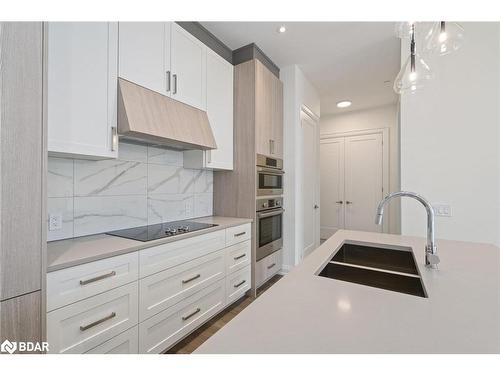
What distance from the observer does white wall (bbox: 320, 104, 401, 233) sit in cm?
430

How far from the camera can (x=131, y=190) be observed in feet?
6.29

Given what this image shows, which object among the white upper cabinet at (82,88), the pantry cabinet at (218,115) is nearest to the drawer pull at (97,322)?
the white upper cabinet at (82,88)

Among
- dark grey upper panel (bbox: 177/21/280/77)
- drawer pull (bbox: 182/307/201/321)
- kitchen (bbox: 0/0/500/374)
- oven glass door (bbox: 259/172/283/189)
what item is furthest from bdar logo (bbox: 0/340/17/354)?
dark grey upper panel (bbox: 177/21/280/77)

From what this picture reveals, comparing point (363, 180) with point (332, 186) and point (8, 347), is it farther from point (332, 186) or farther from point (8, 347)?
point (8, 347)

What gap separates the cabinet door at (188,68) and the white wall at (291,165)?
1.29 meters

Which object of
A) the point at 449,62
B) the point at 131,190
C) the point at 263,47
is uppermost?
the point at 263,47

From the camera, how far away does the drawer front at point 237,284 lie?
2.12 metres

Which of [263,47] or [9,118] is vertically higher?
[263,47]

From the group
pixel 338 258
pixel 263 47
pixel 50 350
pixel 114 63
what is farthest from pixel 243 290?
pixel 263 47

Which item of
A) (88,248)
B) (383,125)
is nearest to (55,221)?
(88,248)

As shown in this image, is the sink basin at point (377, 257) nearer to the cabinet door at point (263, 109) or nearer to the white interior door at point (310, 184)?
the cabinet door at point (263, 109)

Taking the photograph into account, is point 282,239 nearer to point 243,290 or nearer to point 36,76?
point 243,290

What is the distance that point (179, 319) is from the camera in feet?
5.39
